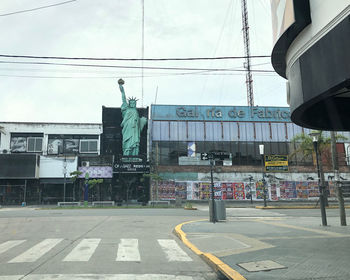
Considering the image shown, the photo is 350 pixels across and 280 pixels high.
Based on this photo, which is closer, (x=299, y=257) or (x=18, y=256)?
(x=299, y=257)

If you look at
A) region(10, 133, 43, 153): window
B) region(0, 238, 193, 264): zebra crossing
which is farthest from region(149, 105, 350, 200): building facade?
region(0, 238, 193, 264): zebra crossing

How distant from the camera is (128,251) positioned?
881 cm

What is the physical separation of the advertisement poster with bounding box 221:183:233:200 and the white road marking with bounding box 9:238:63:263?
28478 millimetres

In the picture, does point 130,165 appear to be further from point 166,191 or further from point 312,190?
point 312,190

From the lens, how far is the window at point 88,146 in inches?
1542

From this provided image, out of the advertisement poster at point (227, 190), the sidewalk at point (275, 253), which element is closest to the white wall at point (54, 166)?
the advertisement poster at point (227, 190)

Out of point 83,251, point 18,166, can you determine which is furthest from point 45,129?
point 83,251

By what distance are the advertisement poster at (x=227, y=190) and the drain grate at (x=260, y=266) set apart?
31024 millimetres

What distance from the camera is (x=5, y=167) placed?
35.6 m

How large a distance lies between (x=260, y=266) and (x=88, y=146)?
34910 mm

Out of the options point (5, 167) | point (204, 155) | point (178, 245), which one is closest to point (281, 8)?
point (178, 245)

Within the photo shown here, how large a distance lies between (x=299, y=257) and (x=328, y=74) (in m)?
4.07

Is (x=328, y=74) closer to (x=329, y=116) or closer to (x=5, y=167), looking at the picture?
(x=329, y=116)

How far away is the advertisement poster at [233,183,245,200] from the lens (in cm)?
3766
